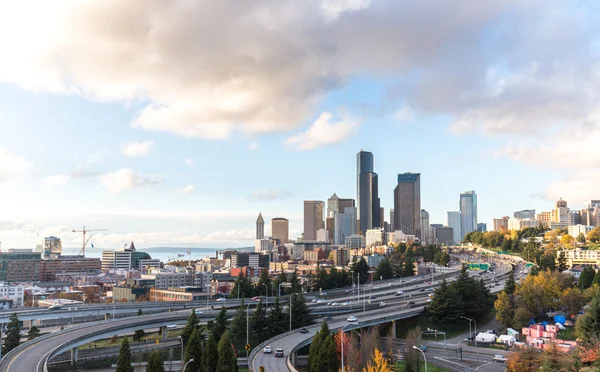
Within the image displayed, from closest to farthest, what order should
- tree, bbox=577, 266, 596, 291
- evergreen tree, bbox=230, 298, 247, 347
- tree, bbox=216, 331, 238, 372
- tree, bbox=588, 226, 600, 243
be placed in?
tree, bbox=216, 331, 238, 372 → evergreen tree, bbox=230, 298, 247, 347 → tree, bbox=577, 266, 596, 291 → tree, bbox=588, 226, 600, 243

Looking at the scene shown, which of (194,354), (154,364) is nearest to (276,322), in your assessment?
(194,354)

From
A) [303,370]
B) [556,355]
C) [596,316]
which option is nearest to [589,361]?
[556,355]

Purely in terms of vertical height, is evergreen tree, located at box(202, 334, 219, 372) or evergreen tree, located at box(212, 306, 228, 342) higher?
evergreen tree, located at box(202, 334, 219, 372)

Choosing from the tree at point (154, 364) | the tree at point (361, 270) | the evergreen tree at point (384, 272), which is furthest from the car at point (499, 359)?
the evergreen tree at point (384, 272)

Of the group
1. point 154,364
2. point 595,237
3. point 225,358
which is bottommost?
point 225,358

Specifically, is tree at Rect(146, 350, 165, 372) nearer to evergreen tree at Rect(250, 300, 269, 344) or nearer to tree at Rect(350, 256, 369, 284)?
evergreen tree at Rect(250, 300, 269, 344)

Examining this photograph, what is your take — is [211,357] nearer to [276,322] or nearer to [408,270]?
[276,322]

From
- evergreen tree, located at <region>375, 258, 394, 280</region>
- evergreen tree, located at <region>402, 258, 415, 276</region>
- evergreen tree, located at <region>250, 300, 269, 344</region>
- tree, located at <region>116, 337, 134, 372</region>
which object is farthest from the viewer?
evergreen tree, located at <region>402, 258, 415, 276</region>

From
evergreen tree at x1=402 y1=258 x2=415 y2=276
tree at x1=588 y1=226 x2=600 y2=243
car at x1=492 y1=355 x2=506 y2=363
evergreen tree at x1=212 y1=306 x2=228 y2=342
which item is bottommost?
car at x1=492 y1=355 x2=506 y2=363

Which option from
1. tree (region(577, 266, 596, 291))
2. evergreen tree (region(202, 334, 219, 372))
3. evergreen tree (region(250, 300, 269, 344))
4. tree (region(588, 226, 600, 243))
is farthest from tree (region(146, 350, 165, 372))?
tree (region(588, 226, 600, 243))

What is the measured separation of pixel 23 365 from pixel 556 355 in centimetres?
4543

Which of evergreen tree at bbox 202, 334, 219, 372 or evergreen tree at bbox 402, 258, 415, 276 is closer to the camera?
evergreen tree at bbox 202, 334, 219, 372

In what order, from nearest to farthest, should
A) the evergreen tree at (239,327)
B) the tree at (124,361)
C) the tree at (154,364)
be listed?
the tree at (154,364) < the tree at (124,361) < the evergreen tree at (239,327)

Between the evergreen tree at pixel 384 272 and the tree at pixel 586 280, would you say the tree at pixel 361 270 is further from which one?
the tree at pixel 586 280
